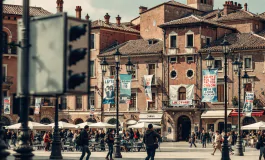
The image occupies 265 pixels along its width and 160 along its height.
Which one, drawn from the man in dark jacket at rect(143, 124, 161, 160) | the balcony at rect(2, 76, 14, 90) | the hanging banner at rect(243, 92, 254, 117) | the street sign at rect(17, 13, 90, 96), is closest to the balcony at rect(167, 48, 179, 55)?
the balcony at rect(2, 76, 14, 90)

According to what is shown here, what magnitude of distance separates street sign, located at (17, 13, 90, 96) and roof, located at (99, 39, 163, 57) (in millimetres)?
59485

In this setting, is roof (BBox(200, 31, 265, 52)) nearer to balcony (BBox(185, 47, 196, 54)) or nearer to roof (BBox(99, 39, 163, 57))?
balcony (BBox(185, 47, 196, 54))

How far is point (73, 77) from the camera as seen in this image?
7496 millimetres

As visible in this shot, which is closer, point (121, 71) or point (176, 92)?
point (176, 92)

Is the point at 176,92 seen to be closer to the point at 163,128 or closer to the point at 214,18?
the point at 163,128

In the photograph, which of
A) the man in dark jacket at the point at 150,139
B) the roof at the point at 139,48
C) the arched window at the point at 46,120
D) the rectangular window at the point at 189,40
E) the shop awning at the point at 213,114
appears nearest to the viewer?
the man in dark jacket at the point at 150,139

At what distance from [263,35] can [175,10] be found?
1104 cm

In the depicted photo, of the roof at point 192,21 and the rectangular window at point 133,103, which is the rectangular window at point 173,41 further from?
the rectangular window at point 133,103

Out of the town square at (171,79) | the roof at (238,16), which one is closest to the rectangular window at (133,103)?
the town square at (171,79)

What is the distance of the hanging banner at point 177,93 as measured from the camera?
64188mm

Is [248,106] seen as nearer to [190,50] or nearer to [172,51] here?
[190,50]

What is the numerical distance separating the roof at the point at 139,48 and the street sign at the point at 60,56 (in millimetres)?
59485

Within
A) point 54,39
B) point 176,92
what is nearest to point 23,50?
point 54,39

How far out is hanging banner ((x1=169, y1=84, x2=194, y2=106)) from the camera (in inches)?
2527
